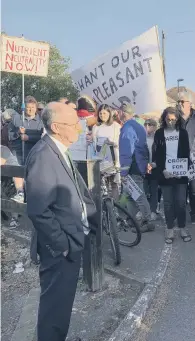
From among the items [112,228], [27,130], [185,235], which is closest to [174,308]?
[112,228]

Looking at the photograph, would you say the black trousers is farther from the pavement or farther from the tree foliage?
the tree foliage

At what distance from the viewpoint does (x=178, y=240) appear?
539 cm

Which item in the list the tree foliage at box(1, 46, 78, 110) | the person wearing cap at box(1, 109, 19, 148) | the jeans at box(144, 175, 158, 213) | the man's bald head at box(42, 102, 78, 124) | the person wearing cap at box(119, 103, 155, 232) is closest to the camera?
the man's bald head at box(42, 102, 78, 124)

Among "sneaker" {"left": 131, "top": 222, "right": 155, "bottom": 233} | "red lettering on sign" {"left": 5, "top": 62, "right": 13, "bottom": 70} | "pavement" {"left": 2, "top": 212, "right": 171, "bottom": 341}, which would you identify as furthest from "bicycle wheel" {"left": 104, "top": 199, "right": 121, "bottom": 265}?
"red lettering on sign" {"left": 5, "top": 62, "right": 13, "bottom": 70}

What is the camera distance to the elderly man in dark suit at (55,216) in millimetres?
2414

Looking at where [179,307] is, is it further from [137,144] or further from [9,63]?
[9,63]

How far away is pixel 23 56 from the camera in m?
6.01

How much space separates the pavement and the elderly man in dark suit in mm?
546

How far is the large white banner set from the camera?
5934mm

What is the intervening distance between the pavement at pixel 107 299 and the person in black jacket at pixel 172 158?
0.53 metres

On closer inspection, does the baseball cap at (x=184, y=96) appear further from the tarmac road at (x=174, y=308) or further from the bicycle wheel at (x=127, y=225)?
the tarmac road at (x=174, y=308)

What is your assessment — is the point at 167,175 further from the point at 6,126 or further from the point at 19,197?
the point at 6,126

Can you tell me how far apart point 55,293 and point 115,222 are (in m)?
1.98

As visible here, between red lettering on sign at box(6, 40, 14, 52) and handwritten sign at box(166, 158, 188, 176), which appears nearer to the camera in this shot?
handwritten sign at box(166, 158, 188, 176)
